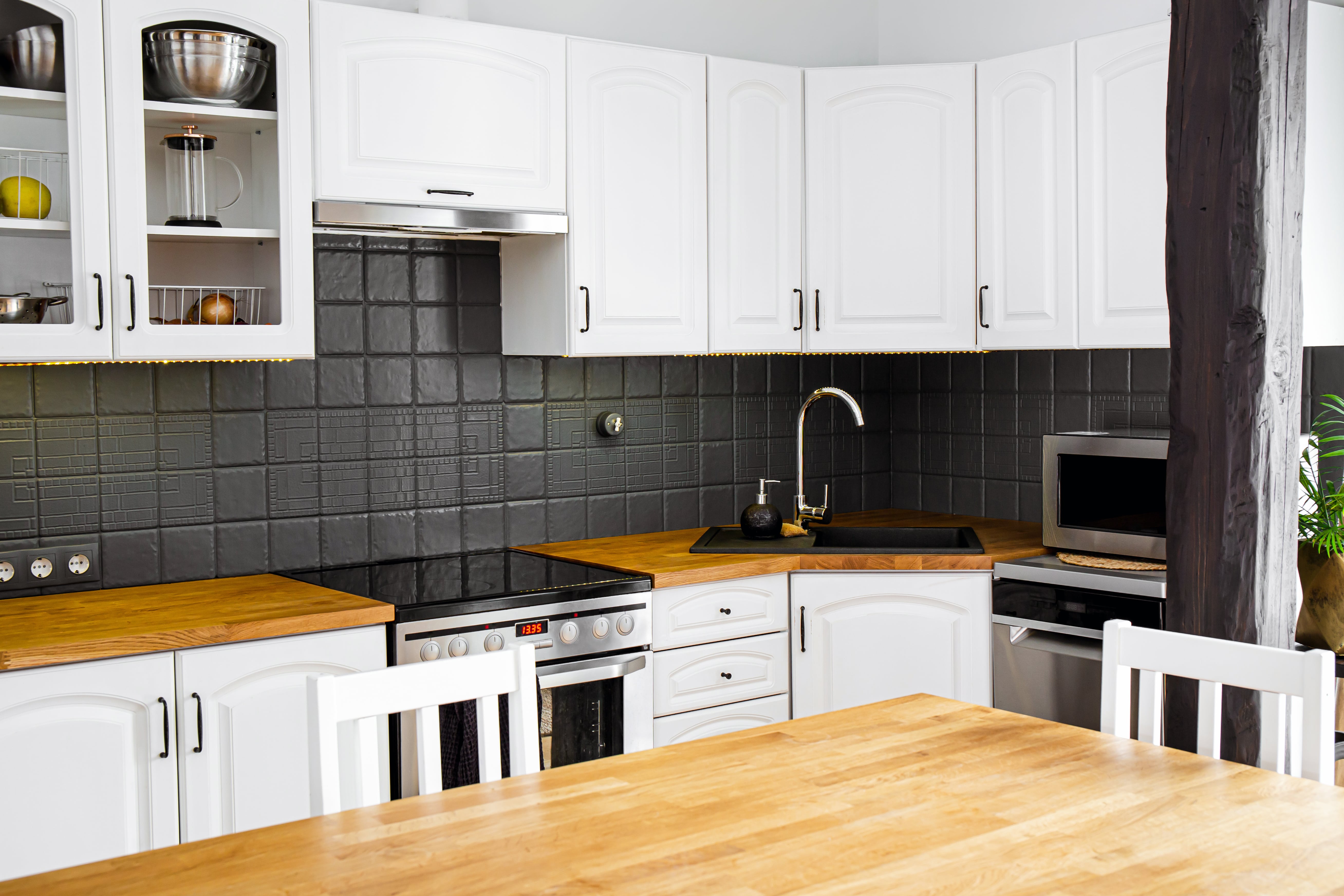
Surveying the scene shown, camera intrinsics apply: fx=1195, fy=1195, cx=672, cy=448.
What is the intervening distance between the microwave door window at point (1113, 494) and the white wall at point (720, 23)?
179cm

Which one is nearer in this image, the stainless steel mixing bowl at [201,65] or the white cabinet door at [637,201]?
the stainless steel mixing bowl at [201,65]

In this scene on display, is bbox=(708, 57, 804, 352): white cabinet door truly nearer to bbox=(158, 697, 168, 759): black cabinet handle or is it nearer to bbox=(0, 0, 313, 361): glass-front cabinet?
bbox=(0, 0, 313, 361): glass-front cabinet

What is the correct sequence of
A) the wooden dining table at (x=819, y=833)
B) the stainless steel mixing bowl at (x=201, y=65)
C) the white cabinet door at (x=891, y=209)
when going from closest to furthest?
the wooden dining table at (x=819, y=833) → the stainless steel mixing bowl at (x=201, y=65) → the white cabinet door at (x=891, y=209)

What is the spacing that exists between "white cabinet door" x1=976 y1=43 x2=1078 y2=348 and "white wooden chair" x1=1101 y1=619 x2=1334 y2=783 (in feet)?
5.50

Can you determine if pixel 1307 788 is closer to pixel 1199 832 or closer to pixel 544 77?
pixel 1199 832

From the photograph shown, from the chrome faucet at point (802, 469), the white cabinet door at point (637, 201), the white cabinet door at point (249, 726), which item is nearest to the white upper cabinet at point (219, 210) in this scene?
the white cabinet door at point (637, 201)

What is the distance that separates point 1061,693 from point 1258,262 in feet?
4.00

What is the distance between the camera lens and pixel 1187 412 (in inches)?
99.3

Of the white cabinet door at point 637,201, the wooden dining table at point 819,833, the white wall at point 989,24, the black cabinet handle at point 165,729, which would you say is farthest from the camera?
the white wall at point 989,24

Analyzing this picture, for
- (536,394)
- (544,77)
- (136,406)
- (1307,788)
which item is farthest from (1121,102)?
(136,406)

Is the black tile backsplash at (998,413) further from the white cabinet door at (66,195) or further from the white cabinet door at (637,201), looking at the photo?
the white cabinet door at (66,195)

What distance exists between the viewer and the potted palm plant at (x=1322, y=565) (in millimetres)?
2846

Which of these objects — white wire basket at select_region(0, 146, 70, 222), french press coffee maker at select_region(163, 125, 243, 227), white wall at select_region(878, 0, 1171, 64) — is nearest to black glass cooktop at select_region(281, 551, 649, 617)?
french press coffee maker at select_region(163, 125, 243, 227)

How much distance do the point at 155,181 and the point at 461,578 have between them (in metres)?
1.18
